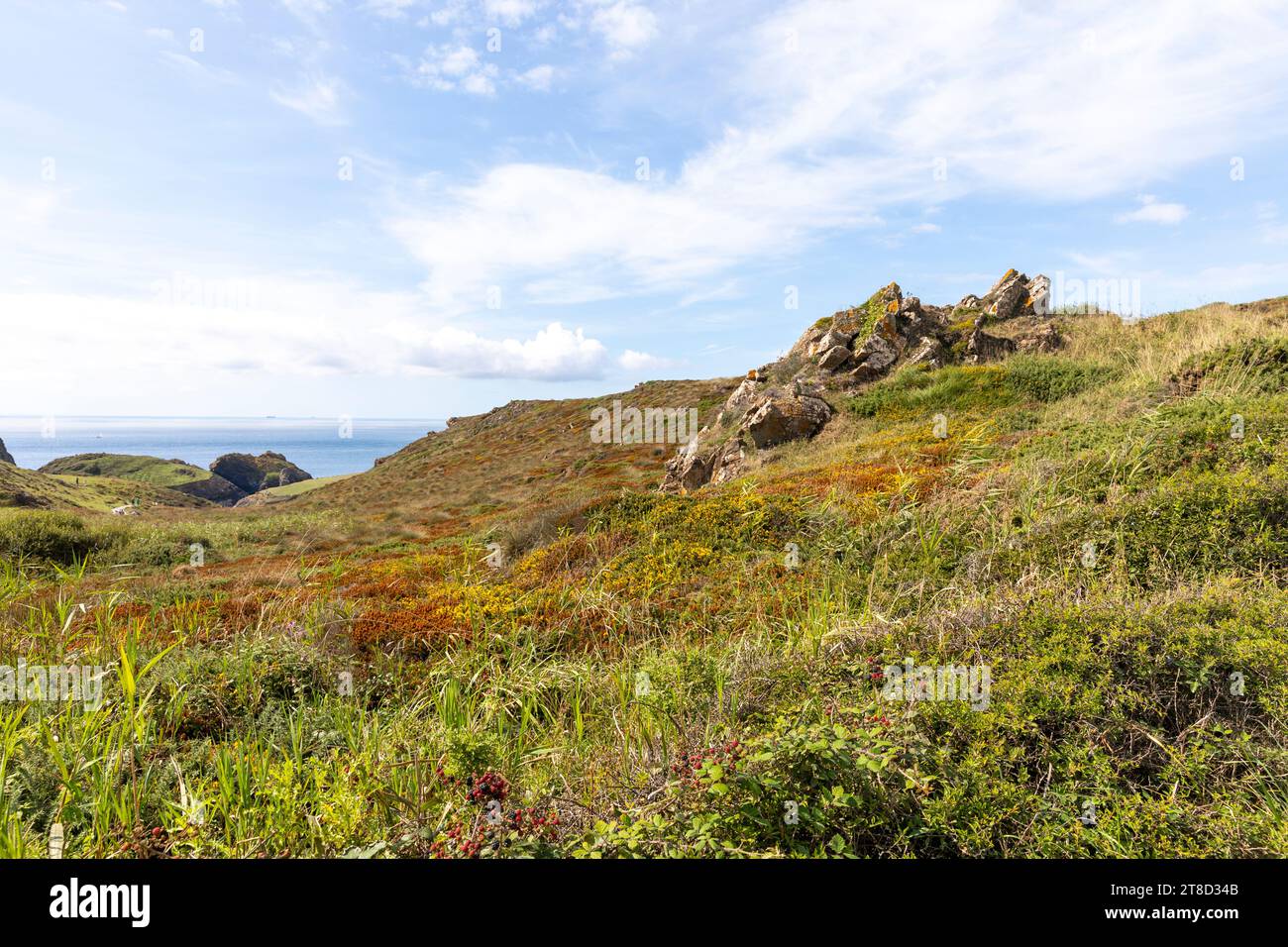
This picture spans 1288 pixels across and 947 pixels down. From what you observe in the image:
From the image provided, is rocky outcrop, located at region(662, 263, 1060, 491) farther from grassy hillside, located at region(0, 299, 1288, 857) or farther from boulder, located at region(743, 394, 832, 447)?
grassy hillside, located at region(0, 299, 1288, 857)

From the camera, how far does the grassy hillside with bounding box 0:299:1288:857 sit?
2.79m

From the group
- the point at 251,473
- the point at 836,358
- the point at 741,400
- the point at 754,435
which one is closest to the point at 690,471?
the point at 754,435

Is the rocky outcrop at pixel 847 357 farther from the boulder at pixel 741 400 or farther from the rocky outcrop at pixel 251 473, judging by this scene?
the rocky outcrop at pixel 251 473

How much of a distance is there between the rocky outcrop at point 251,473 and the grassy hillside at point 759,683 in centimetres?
12580

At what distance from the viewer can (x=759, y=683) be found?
13.7 feet

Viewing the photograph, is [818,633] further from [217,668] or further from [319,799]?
[217,668]

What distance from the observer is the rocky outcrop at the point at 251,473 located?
120m

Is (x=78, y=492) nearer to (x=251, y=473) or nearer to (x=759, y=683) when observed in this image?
(x=251, y=473)

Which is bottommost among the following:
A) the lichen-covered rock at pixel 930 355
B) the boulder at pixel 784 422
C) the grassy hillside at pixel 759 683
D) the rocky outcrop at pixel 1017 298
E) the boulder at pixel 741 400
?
the grassy hillside at pixel 759 683

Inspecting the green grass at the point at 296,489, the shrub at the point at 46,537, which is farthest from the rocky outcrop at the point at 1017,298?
the green grass at the point at 296,489

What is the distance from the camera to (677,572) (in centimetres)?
827
